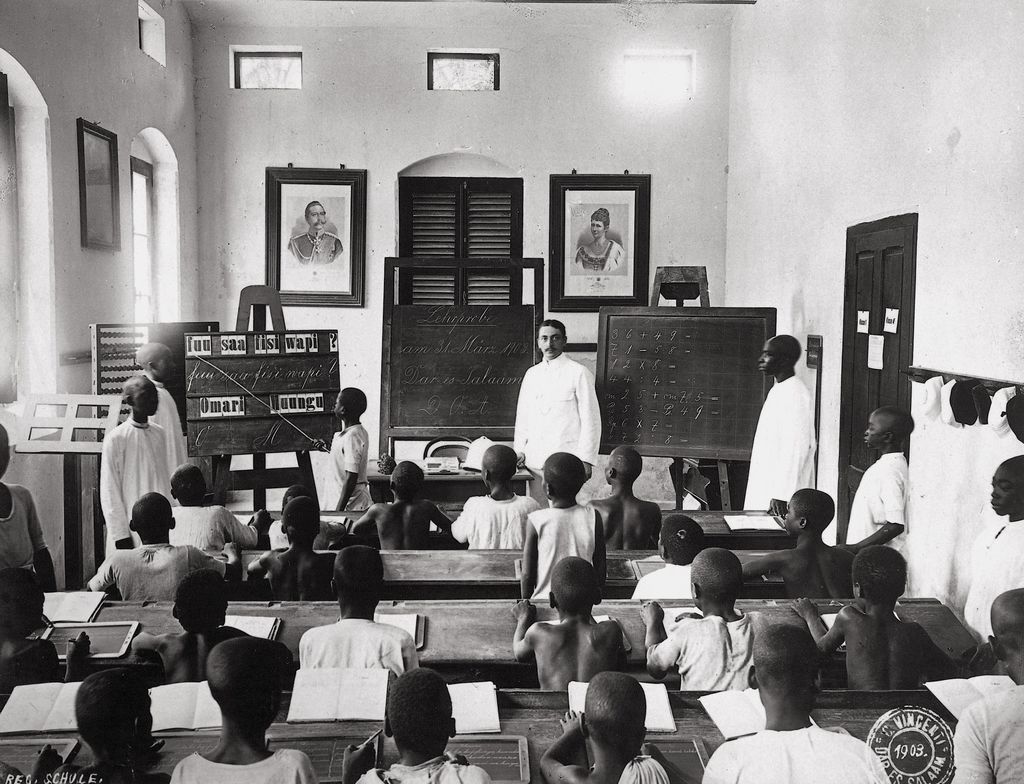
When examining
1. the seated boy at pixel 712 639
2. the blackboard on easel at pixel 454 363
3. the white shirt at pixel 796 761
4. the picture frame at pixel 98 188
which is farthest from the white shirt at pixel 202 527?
the blackboard on easel at pixel 454 363

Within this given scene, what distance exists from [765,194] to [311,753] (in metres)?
5.09

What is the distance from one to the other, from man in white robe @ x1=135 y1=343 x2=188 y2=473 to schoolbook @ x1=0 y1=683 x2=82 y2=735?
2.01 metres

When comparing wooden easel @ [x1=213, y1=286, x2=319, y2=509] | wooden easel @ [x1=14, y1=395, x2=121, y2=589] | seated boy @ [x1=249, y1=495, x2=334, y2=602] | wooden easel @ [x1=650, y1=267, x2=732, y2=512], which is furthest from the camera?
wooden easel @ [x1=650, y1=267, x2=732, y2=512]

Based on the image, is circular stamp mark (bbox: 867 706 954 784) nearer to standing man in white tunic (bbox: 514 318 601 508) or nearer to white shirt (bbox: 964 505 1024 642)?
white shirt (bbox: 964 505 1024 642)

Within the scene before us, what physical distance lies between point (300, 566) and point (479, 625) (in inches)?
28.6

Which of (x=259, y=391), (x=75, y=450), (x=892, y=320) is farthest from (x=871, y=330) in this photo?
(x=75, y=450)

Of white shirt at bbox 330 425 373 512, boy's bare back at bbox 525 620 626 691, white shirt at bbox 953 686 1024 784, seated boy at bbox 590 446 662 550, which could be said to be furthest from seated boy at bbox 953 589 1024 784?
white shirt at bbox 330 425 373 512

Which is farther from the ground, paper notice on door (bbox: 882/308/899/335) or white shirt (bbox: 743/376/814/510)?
paper notice on door (bbox: 882/308/899/335)

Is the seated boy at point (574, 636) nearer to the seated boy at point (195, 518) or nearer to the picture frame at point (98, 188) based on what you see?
the seated boy at point (195, 518)

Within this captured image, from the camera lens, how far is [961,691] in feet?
6.16

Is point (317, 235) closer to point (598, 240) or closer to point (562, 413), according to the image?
point (598, 240)

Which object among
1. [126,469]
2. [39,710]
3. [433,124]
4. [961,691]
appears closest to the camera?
[39,710]

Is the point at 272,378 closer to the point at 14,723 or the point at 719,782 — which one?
the point at 14,723

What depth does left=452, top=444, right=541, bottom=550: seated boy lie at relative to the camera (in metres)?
3.27
